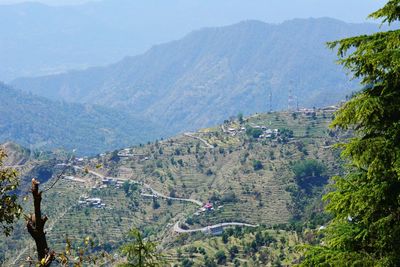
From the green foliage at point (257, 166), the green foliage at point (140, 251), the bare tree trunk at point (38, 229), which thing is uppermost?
the bare tree trunk at point (38, 229)

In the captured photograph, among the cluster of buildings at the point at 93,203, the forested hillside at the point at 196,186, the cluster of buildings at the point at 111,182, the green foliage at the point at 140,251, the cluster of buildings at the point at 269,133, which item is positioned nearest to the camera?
the green foliage at the point at 140,251

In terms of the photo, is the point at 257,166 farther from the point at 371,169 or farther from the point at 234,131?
the point at 371,169

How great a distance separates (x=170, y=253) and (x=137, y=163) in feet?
244

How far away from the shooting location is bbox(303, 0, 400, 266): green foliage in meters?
11.2

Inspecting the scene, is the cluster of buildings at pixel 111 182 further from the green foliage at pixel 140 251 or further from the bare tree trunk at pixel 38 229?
the bare tree trunk at pixel 38 229

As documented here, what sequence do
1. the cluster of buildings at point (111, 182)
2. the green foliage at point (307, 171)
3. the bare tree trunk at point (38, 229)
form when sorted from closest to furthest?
1. the bare tree trunk at point (38, 229)
2. the green foliage at point (307, 171)
3. the cluster of buildings at point (111, 182)

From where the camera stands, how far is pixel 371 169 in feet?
36.7

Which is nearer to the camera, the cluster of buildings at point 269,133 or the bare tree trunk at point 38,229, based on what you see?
the bare tree trunk at point 38,229

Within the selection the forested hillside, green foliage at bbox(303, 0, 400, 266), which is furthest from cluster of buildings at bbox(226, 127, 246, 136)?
green foliage at bbox(303, 0, 400, 266)

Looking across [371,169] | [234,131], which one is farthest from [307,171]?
[371,169]

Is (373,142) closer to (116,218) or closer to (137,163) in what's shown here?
(116,218)

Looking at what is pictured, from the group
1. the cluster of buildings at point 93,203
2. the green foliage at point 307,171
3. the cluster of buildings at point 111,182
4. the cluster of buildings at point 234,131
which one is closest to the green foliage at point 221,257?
the green foliage at point 307,171

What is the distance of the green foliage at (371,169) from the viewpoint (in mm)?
11156

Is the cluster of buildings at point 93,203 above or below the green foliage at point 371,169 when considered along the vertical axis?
below
